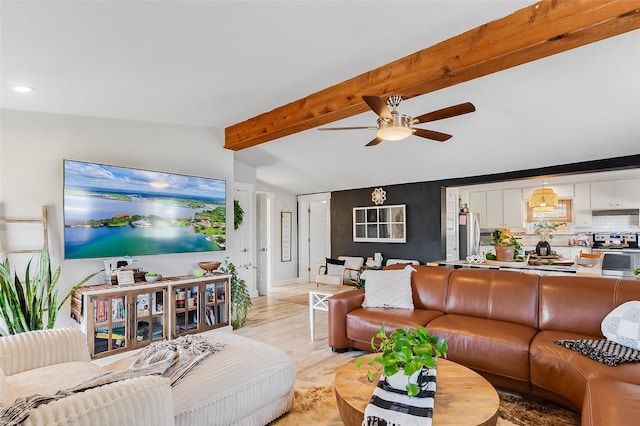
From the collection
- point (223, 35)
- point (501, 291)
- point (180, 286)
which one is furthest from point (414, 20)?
point (180, 286)

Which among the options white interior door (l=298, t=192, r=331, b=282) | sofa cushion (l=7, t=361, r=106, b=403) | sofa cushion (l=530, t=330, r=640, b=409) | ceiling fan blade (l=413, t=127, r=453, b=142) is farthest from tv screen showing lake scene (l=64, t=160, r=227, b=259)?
white interior door (l=298, t=192, r=331, b=282)

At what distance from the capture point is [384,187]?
6.87 metres

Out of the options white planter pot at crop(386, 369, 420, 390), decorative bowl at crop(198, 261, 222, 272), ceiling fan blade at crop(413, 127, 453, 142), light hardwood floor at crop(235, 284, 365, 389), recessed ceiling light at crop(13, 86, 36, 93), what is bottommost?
light hardwood floor at crop(235, 284, 365, 389)

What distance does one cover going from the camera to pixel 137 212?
3760 millimetres

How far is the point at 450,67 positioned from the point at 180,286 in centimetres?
340

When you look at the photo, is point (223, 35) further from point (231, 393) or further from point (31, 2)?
point (231, 393)

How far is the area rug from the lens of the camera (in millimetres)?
2256

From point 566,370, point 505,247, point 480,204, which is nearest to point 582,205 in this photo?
point 480,204

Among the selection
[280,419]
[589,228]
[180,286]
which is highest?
[589,228]

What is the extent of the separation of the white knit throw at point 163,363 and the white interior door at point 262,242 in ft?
14.1

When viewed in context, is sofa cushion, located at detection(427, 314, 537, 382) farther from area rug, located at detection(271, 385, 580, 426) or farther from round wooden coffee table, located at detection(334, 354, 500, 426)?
Result: round wooden coffee table, located at detection(334, 354, 500, 426)

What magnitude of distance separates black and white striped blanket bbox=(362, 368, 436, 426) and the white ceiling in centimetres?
212

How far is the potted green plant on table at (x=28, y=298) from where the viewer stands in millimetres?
2740

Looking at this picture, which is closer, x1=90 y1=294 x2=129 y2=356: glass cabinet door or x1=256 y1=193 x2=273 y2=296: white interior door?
x1=90 y1=294 x2=129 y2=356: glass cabinet door
